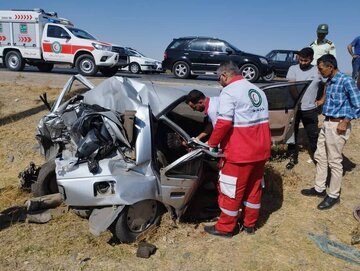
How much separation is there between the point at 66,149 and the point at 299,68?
3590 mm

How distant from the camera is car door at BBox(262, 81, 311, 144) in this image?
5.58 metres

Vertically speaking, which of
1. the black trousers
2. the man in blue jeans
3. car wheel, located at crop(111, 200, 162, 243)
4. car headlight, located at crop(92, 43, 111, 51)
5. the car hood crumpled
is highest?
the man in blue jeans

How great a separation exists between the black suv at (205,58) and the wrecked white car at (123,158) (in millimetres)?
11069

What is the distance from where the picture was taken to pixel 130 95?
4039 mm

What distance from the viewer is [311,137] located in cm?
589

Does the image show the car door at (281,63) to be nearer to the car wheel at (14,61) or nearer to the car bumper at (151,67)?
the car bumper at (151,67)

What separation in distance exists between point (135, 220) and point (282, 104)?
2.92m

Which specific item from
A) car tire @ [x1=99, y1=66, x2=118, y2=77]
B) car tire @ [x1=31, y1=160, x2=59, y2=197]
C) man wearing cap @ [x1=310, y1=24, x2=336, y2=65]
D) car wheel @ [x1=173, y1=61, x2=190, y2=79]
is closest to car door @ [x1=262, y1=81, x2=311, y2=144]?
man wearing cap @ [x1=310, y1=24, x2=336, y2=65]

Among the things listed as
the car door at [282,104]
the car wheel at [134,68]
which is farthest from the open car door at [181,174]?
the car wheel at [134,68]

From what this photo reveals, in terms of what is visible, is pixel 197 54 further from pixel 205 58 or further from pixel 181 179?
pixel 181 179

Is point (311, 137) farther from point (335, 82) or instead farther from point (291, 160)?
point (335, 82)

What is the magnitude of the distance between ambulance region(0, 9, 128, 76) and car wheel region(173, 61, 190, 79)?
7.15 feet

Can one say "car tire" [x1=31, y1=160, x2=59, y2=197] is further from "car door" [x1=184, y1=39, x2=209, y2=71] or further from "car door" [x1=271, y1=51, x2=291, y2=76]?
"car door" [x1=271, y1=51, x2=291, y2=76]

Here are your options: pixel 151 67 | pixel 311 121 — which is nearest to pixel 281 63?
pixel 151 67
